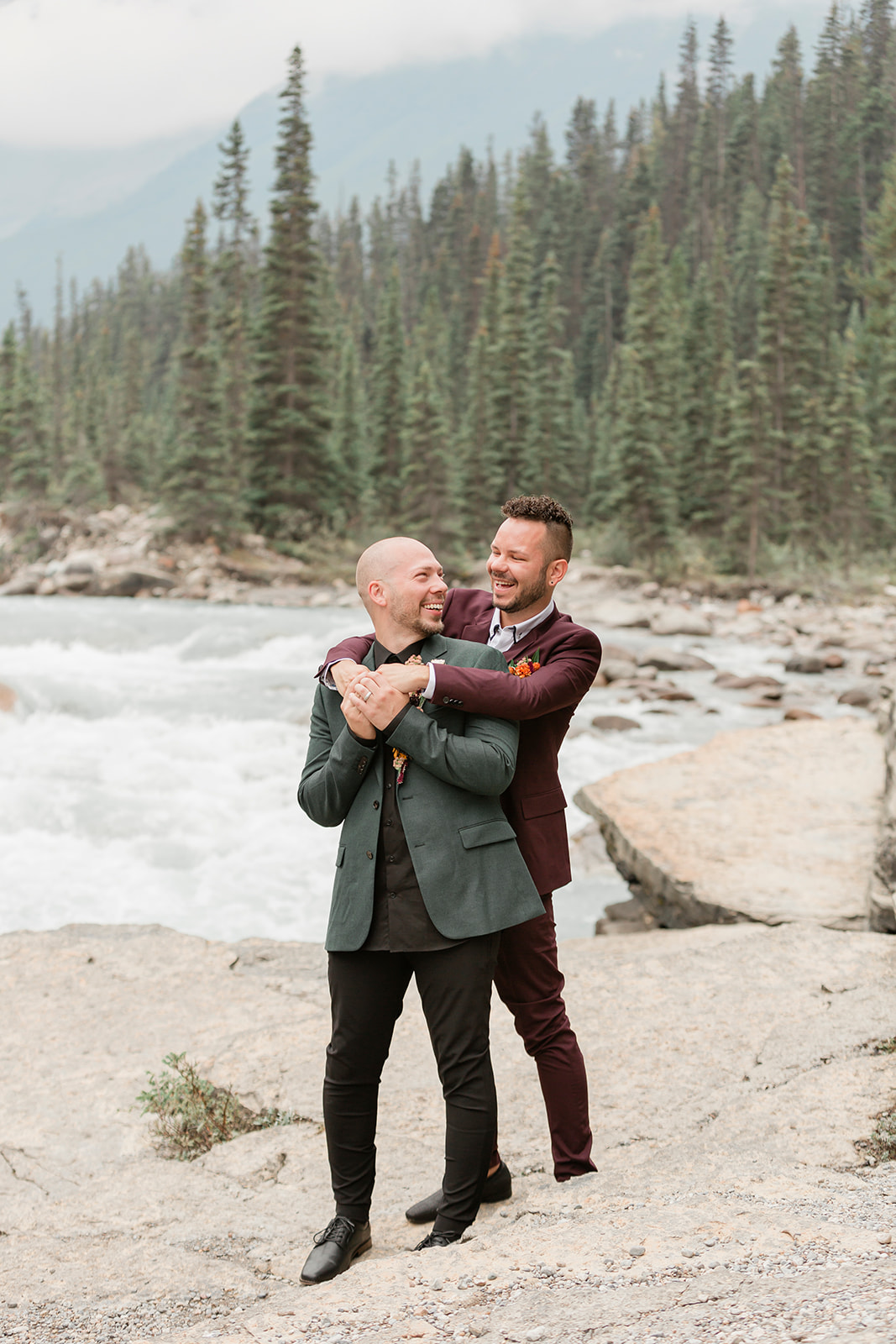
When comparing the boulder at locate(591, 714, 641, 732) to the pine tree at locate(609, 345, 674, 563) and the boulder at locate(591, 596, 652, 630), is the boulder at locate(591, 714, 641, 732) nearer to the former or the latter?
the boulder at locate(591, 596, 652, 630)

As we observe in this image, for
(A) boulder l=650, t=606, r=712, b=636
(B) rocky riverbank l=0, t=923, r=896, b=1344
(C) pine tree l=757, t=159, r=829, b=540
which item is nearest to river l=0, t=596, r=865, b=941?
(B) rocky riverbank l=0, t=923, r=896, b=1344

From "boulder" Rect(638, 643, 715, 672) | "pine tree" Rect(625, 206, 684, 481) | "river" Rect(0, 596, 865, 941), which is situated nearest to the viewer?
"river" Rect(0, 596, 865, 941)

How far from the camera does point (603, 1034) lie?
4.81 metres

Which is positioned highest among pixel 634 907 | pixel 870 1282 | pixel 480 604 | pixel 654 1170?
pixel 480 604

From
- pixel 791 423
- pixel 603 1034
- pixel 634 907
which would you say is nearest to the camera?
pixel 603 1034

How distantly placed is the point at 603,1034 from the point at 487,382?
40.9m

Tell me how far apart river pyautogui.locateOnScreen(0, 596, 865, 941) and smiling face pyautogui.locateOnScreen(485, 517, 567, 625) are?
206 inches

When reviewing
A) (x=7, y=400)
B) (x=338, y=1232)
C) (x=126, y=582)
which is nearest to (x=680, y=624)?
(x=126, y=582)

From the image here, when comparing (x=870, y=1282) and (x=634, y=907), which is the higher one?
(x=870, y=1282)

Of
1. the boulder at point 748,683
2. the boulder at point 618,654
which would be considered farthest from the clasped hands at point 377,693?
the boulder at point 618,654

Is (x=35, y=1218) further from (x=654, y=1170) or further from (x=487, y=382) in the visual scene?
(x=487, y=382)

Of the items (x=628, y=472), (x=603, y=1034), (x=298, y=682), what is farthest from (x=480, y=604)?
(x=628, y=472)

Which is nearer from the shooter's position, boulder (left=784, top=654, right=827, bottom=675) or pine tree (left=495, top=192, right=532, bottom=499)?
boulder (left=784, top=654, right=827, bottom=675)

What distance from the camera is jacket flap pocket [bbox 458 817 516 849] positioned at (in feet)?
9.95
